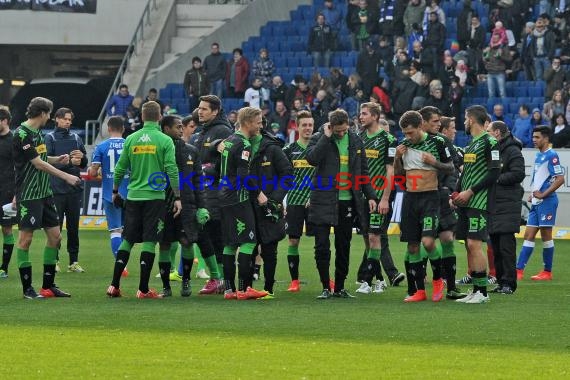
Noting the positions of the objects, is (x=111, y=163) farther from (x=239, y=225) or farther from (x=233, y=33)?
(x=233, y=33)

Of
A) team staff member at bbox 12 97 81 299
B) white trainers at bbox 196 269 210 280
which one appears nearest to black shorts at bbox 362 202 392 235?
white trainers at bbox 196 269 210 280

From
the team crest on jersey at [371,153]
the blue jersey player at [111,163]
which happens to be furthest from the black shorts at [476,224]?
the blue jersey player at [111,163]

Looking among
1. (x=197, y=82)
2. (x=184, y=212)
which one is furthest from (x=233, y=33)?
(x=184, y=212)

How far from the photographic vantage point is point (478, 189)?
1537 centimetres

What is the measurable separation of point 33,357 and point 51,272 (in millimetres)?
4873

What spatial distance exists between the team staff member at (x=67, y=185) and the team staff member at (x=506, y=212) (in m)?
5.73

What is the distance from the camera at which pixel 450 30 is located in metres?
35.3

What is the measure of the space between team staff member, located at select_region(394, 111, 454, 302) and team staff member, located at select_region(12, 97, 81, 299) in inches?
147

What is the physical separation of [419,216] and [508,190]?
264 centimetres

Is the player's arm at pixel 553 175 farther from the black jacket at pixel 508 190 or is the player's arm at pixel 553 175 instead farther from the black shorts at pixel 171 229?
A: the black shorts at pixel 171 229

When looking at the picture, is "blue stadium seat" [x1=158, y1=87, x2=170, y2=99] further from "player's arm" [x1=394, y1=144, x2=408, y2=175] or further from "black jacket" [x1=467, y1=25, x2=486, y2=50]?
"player's arm" [x1=394, y1=144, x2=408, y2=175]

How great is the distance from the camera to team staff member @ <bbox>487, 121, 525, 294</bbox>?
17062 mm

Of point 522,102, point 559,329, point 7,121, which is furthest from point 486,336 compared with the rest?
point 522,102

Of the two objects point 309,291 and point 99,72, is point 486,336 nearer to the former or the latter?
point 309,291
